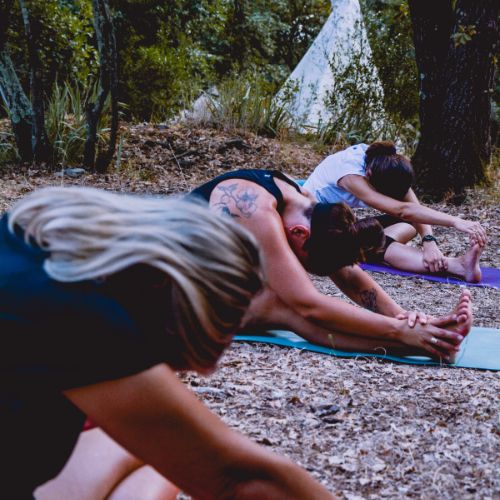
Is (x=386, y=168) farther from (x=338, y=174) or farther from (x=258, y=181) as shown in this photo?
(x=258, y=181)

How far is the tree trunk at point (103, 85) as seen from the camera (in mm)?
7746

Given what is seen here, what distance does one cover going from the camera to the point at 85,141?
8.59 meters

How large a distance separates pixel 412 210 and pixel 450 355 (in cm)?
200

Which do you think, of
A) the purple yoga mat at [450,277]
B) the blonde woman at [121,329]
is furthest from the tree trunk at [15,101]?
the blonde woman at [121,329]

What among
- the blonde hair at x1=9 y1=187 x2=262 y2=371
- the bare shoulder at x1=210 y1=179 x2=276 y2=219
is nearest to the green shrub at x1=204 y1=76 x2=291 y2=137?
the bare shoulder at x1=210 y1=179 x2=276 y2=219

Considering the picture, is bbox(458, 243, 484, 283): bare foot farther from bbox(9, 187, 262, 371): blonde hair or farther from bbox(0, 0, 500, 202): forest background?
bbox(9, 187, 262, 371): blonde hair

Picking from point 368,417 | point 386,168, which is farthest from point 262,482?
point 386,168

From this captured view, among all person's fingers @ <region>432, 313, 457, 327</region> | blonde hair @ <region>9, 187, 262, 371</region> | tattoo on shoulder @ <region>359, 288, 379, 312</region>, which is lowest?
tattoo on shoulder @ <region>359, 288, 379, 312</region>

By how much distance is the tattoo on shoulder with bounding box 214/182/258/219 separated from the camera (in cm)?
330

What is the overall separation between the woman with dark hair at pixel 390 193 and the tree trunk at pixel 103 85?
3334 millimetres

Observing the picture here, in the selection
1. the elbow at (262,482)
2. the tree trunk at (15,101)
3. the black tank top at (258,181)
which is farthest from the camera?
the tree trunk at (15,101)

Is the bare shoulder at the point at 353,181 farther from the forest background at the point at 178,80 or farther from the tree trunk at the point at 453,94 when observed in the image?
the tree trunk at the point at 453,94

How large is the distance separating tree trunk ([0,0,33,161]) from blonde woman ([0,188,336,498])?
7471 mm

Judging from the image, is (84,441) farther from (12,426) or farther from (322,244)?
(322,244)
